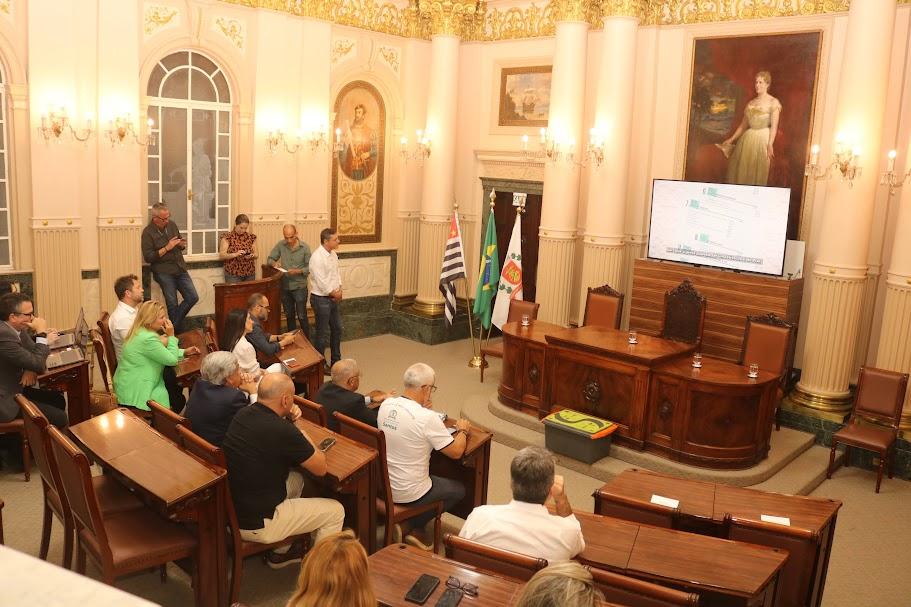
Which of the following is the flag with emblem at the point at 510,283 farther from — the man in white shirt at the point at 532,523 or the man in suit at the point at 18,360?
the man in white shirt at the point at 532,523

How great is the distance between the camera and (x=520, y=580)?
3348 millimetres

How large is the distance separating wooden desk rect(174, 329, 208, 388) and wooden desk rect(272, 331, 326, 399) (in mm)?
684

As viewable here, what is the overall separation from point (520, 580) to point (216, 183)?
7.85m

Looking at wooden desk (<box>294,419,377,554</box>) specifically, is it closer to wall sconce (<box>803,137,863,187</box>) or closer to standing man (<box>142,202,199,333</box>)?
standing man (<box>142,202,199,333</box>)

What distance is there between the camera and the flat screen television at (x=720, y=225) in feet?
27.8

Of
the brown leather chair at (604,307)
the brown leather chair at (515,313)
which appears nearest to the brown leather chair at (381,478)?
the brown leather chair at (515,313)

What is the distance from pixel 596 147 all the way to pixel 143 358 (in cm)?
598

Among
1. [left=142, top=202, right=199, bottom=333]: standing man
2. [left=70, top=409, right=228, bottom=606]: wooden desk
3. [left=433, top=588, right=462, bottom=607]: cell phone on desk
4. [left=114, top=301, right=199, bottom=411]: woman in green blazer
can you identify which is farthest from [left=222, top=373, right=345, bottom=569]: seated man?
[left=142, top=202, right=199, bottom=333]: standing man

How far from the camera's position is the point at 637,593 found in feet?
10.5

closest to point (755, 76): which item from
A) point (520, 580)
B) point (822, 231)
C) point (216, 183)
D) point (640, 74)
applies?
point (640, 74)

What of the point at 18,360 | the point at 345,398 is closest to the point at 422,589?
the point at 345,398

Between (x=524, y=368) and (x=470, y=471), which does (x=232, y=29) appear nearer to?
(x=524, y=368)

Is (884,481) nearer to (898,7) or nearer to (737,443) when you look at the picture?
(737,443)

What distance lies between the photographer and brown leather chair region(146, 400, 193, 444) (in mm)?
4707
